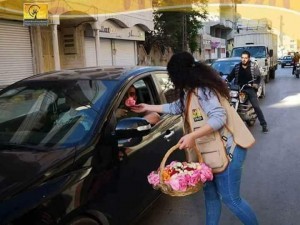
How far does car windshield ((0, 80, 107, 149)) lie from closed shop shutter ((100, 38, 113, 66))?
17450 millimetres

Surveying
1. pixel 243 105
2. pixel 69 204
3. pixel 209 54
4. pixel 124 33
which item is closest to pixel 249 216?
pixel 69 204

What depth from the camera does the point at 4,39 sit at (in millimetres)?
14062

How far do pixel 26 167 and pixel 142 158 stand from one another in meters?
1.15

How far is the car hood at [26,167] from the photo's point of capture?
7.55 ft

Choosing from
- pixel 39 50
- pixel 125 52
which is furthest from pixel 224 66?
pixel 125 52

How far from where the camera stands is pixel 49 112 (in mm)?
3297

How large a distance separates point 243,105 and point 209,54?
41269mm

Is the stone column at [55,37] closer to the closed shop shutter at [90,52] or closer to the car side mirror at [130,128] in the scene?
the closed shop shutter at [90,52]

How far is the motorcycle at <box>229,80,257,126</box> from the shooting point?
8.55 meters

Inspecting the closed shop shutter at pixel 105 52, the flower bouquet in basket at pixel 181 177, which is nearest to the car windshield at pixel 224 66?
the closed shop shutter at pixel 105 52

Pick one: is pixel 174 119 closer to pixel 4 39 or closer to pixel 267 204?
pixel 267 204

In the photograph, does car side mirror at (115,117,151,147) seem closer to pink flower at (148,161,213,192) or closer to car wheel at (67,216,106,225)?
pink flower at (148,161,213,192)

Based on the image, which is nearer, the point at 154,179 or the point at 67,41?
the point at 154,179

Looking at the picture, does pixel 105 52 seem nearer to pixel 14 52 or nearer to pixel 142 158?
pixel 14 52
